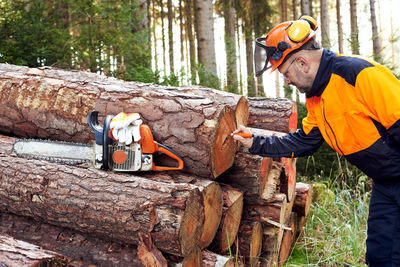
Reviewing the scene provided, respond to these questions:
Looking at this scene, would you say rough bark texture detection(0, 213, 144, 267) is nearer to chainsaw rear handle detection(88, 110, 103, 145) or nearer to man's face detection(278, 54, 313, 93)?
chainsaw rear handle detection(88, 110, 103, 145)

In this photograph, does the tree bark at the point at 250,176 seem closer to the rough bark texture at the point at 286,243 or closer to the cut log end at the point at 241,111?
the cut log end at the point at 241,111

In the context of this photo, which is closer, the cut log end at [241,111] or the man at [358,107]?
the man at [358,107]

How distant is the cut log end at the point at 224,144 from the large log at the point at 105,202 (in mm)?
399

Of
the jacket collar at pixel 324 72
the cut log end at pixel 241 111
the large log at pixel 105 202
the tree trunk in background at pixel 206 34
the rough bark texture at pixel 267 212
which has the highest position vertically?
the tree trunk in background at pixel 206 34

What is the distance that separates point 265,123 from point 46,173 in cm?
217

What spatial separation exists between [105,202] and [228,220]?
98 cm

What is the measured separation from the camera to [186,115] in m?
2.57

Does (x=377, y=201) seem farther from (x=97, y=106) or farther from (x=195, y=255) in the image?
(x=97, y=106)

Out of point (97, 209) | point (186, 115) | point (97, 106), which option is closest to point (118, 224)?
point (97, 209)

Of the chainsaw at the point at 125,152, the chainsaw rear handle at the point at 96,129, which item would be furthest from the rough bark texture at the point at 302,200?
the chainsaw rear handle at the point at 96,129

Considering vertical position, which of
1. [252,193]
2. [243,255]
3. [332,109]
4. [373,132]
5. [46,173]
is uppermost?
[332,109]

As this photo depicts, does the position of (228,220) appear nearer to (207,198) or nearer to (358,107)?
(207,198)

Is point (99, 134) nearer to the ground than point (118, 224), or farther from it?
farther from it

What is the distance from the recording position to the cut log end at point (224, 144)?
2559mm
